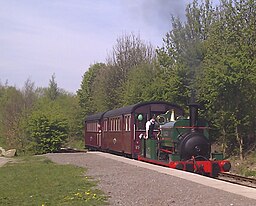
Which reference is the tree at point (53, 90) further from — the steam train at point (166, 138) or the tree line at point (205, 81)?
the steam train at point (166, 138)

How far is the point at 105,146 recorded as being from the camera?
108 feet

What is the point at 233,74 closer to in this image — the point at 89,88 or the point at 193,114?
the point at 193,114

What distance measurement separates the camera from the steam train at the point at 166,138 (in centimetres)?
1769

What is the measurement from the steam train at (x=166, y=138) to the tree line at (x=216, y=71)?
4470mm

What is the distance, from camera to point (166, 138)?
63.4 feet

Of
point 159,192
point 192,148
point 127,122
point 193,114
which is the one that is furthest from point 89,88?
point 159,192

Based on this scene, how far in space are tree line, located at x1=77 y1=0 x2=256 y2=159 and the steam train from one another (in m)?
4.47

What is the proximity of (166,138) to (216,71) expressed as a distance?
27.5 feet

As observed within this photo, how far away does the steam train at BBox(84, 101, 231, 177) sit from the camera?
17.7 meters

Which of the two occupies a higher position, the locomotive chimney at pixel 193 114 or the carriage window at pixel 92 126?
the carriage window at pixel 92 126

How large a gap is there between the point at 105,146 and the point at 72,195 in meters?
21.5

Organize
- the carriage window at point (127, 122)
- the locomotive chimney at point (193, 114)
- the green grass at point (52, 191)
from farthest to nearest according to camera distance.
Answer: the carriage window at point (127, 122) → the locomotive chimney at point (193, 114) → the green grass at point (52, 191)

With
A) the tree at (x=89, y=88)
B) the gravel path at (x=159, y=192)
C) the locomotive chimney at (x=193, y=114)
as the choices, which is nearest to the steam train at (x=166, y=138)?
the locomotive chimney at (x=193, y=114)

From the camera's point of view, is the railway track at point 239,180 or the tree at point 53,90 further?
the tree at point 53,90
